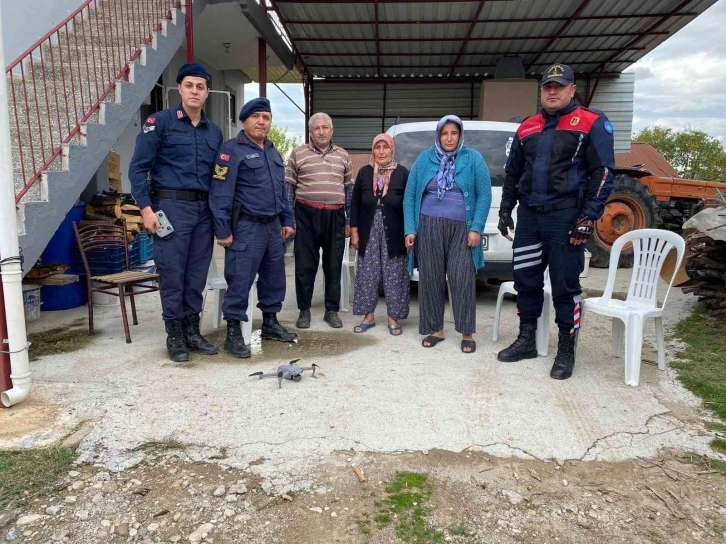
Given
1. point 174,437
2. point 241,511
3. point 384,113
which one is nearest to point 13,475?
point 174,437

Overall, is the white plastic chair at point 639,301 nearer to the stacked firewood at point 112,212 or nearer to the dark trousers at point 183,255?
the dark trousers at point 183,255

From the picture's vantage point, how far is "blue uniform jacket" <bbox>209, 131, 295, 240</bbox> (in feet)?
11.9

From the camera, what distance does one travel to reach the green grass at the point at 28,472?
2141 mm

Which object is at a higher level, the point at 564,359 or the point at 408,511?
the point at 564,359

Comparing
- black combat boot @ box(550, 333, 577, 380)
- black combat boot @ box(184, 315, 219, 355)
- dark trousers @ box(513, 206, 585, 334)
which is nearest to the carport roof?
dark trousers @ box(513, 206, 585, 334)

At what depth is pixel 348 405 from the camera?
2996 millimetres

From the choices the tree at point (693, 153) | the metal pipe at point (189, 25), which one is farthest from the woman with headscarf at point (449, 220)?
the tree at point (693, 153)

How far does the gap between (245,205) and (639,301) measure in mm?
2794

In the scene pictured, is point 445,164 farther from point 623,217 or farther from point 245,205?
point 623,217

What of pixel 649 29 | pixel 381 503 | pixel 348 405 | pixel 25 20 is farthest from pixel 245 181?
pixel 649 29

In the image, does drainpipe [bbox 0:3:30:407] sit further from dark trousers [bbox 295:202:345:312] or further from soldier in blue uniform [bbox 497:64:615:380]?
soldier in blue uniform [bbox 497:64:615:380]

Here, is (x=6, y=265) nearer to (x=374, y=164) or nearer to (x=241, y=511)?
(x=241, y=511)

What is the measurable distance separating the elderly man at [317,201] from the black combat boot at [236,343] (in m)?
0.76

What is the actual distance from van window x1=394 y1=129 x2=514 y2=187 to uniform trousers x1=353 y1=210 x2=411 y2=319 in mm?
1191
